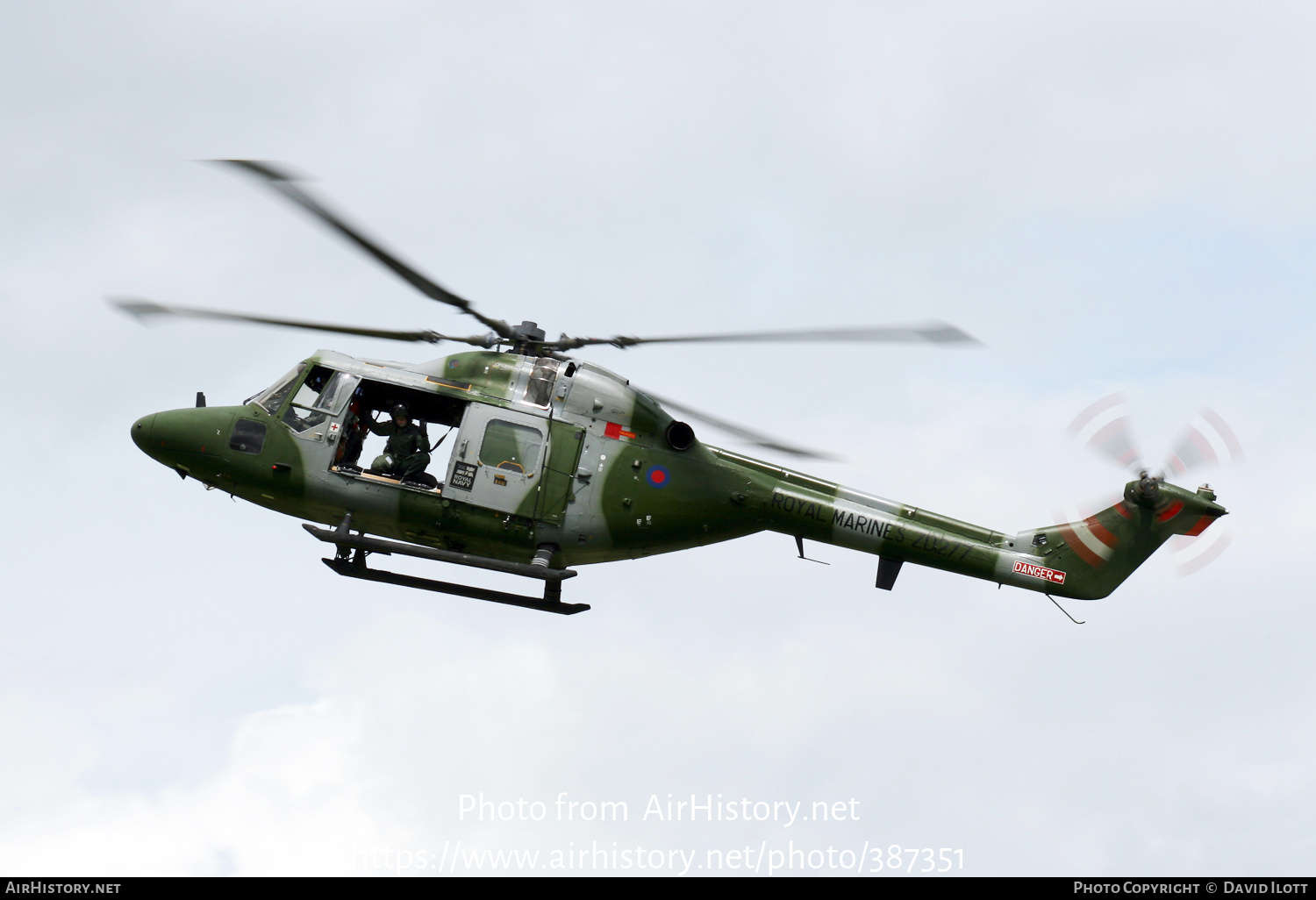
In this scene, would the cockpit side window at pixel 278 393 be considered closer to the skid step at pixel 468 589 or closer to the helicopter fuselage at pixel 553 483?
the helicopter fuselage at pixel 553 483

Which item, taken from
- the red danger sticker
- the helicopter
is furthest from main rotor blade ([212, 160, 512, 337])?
the red danger sticker

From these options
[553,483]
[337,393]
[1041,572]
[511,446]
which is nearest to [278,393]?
[337,393]

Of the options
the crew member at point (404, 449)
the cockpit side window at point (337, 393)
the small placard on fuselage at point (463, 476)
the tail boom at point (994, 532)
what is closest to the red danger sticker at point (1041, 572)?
the tail boom at point (994, 532)

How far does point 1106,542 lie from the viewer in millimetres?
21609

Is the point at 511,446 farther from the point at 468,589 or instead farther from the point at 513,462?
the point at 468,589

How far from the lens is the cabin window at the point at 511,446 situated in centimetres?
2045

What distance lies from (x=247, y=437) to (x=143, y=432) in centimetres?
205

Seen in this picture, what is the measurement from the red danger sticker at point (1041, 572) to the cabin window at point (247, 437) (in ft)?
41.6

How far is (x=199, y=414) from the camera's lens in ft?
70.5

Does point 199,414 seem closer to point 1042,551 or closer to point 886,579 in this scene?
point 886,579

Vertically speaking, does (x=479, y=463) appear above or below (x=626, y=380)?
below

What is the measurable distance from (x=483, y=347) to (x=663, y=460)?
3.53m

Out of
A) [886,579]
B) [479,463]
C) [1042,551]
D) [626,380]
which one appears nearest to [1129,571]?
[1042,551]
